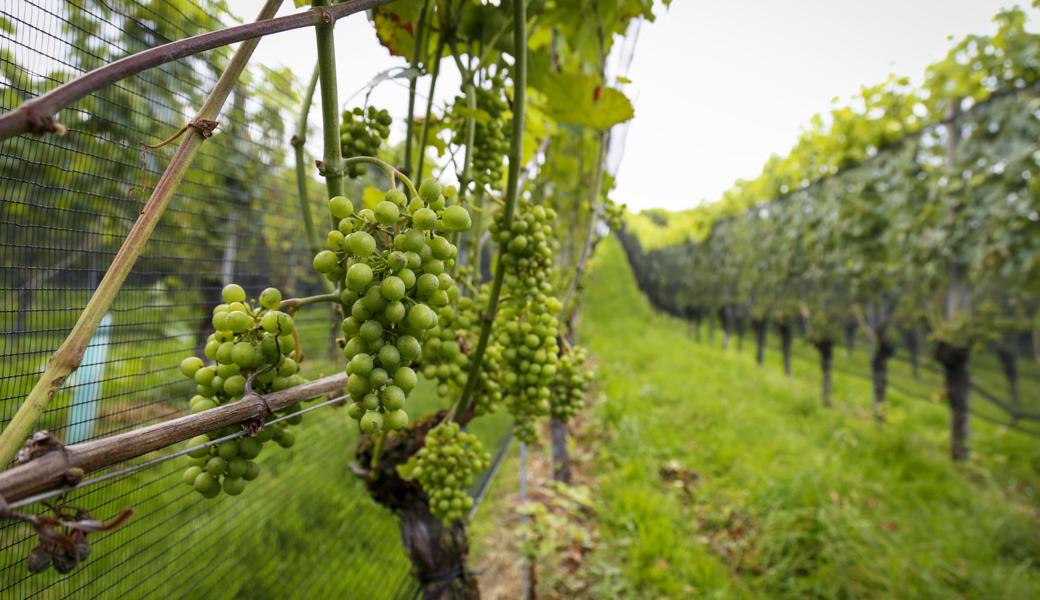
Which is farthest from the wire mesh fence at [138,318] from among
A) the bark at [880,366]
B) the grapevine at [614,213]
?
the bark at [880,366]

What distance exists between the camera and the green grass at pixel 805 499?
2768mm

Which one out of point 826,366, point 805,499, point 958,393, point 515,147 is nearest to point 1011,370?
point 826,366

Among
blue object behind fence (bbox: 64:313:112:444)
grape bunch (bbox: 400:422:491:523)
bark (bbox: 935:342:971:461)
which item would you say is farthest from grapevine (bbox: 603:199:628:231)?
bark (bbox: 935:342:971:461)

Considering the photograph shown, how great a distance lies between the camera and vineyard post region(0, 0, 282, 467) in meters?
0.43

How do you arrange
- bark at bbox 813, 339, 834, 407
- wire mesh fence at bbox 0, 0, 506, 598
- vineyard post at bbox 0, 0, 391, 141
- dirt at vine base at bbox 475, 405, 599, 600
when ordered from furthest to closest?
bark at bbox 813, 339, 834, 407, dirt at vine base at bbox 475, 405, 599, 600, wire mesh fence at bbox 0, 0, 506, 598, vineyard post at bbox 0, 0, 391, 141

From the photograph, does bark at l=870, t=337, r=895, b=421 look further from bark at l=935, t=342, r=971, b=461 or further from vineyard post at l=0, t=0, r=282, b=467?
vineyard post at l=0, t=0, r=282, b=467

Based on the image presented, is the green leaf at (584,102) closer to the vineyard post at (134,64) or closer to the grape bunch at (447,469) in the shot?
the vineyard post at (134,64)

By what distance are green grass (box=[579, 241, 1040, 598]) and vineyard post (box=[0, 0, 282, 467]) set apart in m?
2.73

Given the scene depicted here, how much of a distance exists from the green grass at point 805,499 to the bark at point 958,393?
20 centimetres

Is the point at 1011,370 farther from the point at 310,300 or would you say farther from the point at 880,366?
the point at 310,300

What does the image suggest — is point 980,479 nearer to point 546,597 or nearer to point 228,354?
point 546,597

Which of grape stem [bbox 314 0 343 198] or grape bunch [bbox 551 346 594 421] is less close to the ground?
grape stem [bbox 314 0 343 198]

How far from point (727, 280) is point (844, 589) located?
29.8 ft

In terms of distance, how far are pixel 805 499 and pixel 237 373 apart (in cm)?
379
